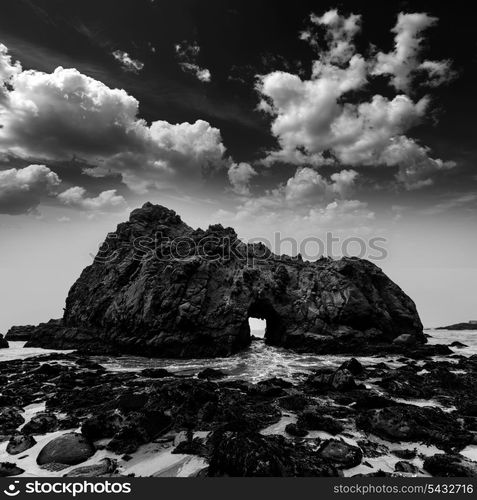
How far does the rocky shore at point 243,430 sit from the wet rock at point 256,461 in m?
0.04

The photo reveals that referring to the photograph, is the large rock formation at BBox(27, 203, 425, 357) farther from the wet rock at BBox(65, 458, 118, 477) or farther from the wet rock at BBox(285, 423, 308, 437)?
the wet rock at BBox(65, 458, 118, 477)

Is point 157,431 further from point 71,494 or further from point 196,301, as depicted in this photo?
point 196,301

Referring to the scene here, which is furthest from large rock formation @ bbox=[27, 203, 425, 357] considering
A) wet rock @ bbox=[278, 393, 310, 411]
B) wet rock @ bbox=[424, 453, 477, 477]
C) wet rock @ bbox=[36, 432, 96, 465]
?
wet rock @ bbox=[424, 453, 477, 477]

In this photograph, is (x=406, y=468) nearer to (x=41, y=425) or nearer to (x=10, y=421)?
(x=41, y=425)

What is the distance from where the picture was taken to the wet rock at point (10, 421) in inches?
683

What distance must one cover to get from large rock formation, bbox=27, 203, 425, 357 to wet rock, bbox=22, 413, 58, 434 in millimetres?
29911

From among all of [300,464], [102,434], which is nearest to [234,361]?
[102,434]

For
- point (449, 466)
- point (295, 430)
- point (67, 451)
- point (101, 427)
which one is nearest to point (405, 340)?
point (295, 430)

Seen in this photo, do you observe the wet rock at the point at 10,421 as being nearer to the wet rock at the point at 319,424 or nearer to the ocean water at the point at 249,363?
the wet rock at the point at 319,424

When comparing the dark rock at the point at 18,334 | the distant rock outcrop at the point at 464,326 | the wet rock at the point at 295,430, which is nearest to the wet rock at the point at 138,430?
the wet rock at the point at 295,430

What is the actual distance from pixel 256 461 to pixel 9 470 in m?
11.2

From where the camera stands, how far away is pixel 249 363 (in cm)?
4041

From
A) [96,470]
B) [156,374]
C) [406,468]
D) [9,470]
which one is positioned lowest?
[156,374]

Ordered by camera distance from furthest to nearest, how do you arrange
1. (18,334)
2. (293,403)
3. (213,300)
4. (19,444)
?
(18,334)
(213,300)
(293,403)
(19,444)
